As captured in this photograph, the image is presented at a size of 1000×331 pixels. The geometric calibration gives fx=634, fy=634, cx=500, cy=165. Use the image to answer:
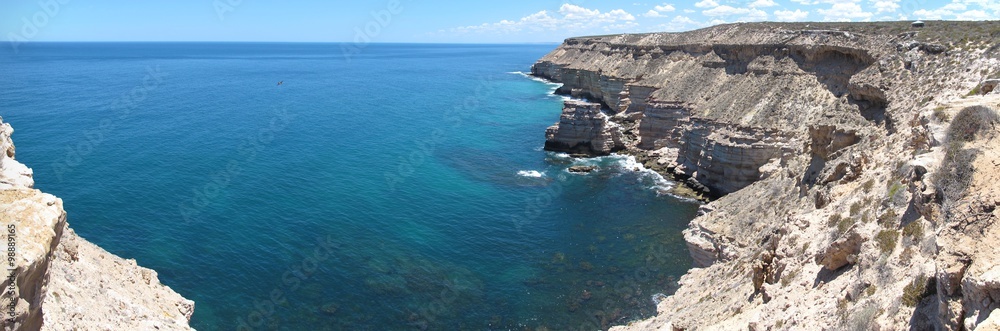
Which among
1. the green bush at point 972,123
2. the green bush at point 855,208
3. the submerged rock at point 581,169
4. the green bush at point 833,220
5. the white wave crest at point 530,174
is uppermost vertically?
the green bush at point 972,123

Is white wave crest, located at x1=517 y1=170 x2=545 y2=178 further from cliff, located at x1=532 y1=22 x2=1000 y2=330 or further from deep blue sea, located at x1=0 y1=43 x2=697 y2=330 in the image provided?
cliff, located at x1=532 y1=22 x2=1000 y2=330

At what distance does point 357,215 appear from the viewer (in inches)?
1934

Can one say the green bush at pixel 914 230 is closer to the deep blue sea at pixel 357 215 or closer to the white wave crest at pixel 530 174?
the deep blue sea at pixel 357 215

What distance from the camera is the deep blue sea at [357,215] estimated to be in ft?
117

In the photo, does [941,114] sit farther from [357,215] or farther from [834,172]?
[357,215]

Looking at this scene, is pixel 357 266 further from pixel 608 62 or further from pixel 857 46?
pixel 608 62

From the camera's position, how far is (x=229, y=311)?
34188 mm

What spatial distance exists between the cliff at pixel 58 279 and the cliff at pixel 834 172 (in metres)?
16.4

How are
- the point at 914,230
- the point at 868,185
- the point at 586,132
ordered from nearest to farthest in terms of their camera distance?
1. the point at 914,230
2. the point at 868,185
3. the point at 586,132

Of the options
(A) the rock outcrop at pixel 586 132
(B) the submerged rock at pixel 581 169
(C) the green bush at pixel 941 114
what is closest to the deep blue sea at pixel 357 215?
(B) the submerged rock at pixel 581 169

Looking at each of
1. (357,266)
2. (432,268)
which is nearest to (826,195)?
(432,268)

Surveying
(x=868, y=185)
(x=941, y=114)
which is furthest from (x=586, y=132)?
(x=941, y=114)

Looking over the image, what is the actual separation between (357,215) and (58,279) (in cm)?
3311

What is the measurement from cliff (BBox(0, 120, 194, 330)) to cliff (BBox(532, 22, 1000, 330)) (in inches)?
646
